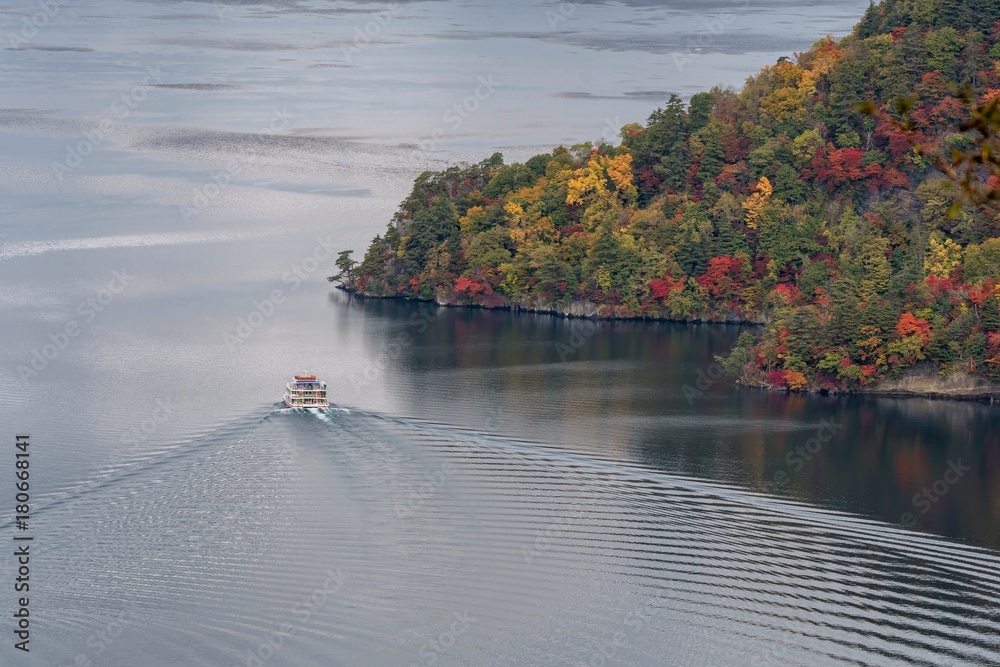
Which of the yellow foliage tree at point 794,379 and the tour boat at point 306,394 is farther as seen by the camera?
the yellow foliage tree at point 794,379

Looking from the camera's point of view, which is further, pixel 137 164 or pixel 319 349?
pixel 137 164

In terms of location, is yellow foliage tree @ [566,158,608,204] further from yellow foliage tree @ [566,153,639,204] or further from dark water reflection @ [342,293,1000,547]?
dark water reflection @ [342,293,1000,547]

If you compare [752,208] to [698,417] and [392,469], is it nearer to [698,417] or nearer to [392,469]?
[698,417]

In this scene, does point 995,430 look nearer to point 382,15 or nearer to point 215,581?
point 215,581

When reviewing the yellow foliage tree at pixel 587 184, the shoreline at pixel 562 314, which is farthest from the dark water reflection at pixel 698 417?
the yellow foliage tree at pixel 587 184

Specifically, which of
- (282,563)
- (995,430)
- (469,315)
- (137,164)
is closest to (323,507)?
(282,563)

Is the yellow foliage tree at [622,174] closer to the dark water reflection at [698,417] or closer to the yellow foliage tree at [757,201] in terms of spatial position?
the yellow foliage tree at [757,201]
